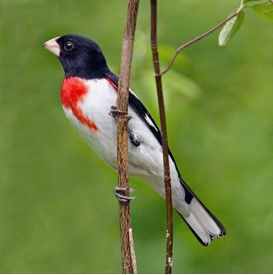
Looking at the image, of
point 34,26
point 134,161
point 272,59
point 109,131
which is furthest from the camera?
point 272,59

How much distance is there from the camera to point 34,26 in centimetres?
279

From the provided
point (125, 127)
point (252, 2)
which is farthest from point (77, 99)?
point (252, 2)

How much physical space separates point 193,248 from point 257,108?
1.97ft

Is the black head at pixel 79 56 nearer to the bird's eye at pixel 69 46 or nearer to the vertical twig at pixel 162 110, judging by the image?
the bird's eye at pixel 69 46

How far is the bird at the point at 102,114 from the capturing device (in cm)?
177

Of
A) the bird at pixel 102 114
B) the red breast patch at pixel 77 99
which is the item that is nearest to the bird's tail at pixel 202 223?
the bird at pixel 102 114

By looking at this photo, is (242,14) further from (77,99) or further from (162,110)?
(77,99)

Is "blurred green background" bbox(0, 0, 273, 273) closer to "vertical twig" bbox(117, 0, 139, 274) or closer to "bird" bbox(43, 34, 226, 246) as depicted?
"bird" bbox(43, 34, 226, 246)

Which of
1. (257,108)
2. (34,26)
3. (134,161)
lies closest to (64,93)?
(134,161)

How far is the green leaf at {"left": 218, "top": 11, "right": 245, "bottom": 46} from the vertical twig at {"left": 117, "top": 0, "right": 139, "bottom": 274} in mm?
136

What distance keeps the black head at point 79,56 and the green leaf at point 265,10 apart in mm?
678

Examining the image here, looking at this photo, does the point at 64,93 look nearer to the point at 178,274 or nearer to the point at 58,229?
the point at 178,274

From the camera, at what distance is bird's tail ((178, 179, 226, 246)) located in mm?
1799

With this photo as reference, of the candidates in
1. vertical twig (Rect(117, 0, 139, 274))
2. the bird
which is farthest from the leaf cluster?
the bird
